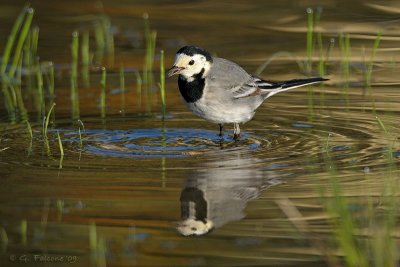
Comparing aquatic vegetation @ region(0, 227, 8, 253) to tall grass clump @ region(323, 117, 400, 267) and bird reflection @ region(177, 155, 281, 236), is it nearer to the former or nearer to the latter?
bird reflection @ region(177, 155, 281, 236)

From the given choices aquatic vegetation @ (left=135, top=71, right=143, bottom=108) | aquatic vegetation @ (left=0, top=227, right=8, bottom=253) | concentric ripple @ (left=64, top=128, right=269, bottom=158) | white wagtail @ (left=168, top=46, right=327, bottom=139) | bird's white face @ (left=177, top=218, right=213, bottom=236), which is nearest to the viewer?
aquatic vegetation @ (left=0, top=227, right=8, bottom=253)

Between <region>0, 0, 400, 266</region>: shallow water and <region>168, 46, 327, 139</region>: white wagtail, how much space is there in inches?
9.1

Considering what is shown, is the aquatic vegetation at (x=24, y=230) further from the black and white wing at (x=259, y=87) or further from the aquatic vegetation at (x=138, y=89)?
the aquatic vegetation at (x=138, y=89)

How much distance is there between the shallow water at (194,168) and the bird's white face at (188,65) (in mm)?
538

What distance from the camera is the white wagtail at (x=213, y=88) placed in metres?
9.55

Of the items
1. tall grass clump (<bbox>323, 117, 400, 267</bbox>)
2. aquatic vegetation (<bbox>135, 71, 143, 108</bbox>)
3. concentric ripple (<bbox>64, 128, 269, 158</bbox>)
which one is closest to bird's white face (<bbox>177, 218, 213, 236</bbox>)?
tall grass clump (<bbox>323, 117, 400, 267</bbox>)

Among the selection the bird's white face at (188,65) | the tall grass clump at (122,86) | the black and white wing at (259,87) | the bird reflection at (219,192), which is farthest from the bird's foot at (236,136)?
the tall grass clump at (122,86)

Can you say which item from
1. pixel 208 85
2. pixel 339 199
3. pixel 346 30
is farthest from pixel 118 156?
pixel 346 30

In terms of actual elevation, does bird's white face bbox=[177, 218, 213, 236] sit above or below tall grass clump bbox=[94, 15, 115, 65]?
below

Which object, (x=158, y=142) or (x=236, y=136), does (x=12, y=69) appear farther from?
(x=236, y=136)

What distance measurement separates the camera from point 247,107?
9805mm

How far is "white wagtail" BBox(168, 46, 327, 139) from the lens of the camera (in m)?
9.55

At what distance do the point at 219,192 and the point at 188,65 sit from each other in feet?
7.67

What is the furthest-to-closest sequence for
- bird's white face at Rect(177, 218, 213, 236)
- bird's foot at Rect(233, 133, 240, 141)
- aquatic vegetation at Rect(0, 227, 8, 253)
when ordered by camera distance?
bird's foot at Rect(233, 133, 240, 141)
bird's white face at Rect(177, 218, 213, 236)
aquatic vegetation at Rect(0, 227, 8, 253)
